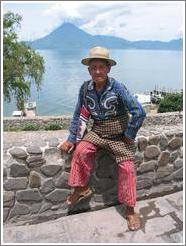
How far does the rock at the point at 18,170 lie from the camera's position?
3779mm

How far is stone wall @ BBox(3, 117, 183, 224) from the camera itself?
383cm

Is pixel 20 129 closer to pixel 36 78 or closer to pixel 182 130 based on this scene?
pixel 36 78

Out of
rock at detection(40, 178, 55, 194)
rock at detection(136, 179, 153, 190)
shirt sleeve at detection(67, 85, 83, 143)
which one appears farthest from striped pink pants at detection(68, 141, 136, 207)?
rock at detection(136, 179, 153, 190)

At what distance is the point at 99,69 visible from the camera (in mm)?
3633

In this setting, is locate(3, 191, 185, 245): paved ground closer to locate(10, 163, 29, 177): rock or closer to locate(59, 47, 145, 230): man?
locate(59, 47, 145, 230): man

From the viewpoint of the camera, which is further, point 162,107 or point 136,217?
point 162,107

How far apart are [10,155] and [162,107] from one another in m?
21.2

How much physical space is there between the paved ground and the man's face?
139 cm

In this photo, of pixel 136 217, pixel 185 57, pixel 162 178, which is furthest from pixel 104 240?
pixel 185 57

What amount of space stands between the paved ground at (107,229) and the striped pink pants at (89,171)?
27 cm

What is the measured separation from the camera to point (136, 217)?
3.82 meters

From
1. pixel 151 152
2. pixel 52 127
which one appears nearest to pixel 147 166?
pixel 151 152

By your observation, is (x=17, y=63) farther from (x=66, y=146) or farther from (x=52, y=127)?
(x=66, y=146)

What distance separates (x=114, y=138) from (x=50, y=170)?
28.2 inches
